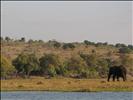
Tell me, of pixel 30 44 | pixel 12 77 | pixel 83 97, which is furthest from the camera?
pixel 30 44

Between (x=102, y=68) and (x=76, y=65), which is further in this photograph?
(x=102, y=68)

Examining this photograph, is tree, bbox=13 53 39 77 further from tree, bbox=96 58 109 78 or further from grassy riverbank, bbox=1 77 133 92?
grassy riverbank, bbox=1 77 133 92

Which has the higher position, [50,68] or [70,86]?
[50,68]

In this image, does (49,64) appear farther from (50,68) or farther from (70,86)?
(70,86)

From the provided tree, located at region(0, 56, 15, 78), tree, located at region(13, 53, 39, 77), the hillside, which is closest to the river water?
tree, located at region(0, 56, 15, 78)

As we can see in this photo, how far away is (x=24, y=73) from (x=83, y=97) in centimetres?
2773

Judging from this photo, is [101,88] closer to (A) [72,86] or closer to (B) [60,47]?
(A) [72,86]

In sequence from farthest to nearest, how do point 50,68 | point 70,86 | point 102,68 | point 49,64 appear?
1. point 102,68
2. point 49,64
3. point 50,68
4. point 70,86

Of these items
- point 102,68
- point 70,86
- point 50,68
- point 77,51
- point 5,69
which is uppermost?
point 77,51

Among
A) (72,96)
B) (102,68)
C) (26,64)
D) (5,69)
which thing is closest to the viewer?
(72,96)

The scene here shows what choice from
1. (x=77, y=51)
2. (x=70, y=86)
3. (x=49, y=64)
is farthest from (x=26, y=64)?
(x=77, y=51)

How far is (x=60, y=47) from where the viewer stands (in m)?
105

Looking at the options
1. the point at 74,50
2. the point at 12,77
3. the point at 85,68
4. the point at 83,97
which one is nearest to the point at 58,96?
the point at 83,97

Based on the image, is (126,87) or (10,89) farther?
(10,89)
